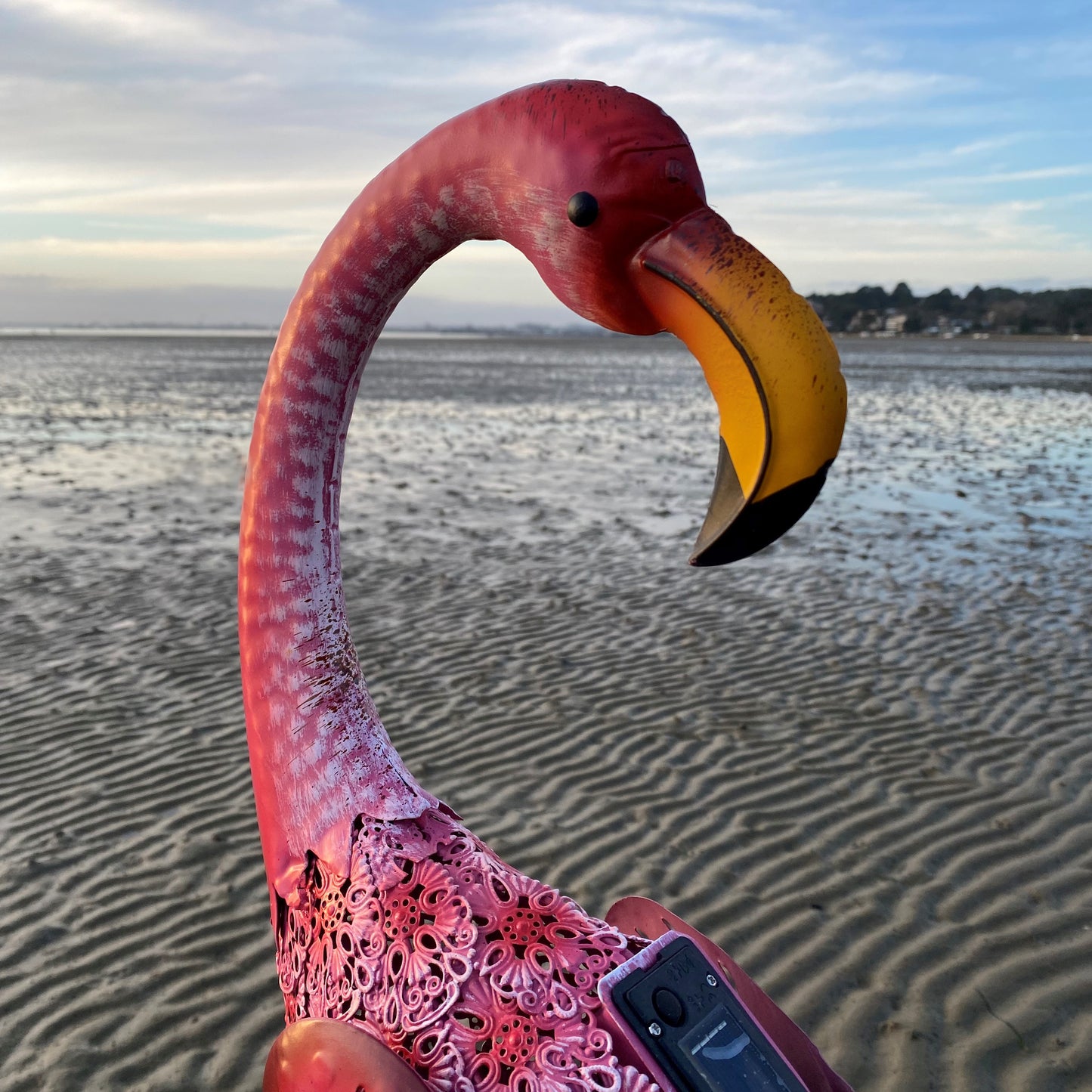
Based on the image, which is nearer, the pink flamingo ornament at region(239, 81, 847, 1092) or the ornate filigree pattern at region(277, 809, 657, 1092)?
the pink flamingo ornament at region(239, 81, 847, 1092)

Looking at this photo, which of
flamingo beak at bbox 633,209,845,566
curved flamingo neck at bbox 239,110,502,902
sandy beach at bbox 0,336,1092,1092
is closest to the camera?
flamingo beak at bbox 633,209,845,566

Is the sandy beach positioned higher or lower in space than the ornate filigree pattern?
lower

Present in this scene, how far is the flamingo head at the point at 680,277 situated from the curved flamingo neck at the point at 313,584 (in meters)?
0.41

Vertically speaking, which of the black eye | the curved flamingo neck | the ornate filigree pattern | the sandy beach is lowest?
the sandy beach

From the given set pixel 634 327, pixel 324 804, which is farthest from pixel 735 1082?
pixel 634 327

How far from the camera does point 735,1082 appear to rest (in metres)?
1.70

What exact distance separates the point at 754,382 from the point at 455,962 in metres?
1.26

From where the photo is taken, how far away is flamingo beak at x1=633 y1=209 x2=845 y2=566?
134cm

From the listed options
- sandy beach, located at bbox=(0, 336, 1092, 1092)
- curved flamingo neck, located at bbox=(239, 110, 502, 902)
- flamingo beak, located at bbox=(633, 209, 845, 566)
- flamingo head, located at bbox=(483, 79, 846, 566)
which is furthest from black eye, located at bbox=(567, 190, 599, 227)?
sandy beach, located at bbox=(0, 336, 1092, 1092)

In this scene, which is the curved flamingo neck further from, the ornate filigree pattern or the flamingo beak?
the flamingo beak

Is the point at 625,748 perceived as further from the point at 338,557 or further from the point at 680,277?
the point at 680,277

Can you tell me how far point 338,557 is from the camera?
225 cm

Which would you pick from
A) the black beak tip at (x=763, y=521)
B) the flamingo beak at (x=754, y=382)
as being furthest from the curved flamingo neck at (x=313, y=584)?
the black beak tip at (x=763, y=521)

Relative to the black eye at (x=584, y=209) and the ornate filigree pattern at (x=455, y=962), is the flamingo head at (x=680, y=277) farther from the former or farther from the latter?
the ornate filigree pattern at (x=455, y=962)
